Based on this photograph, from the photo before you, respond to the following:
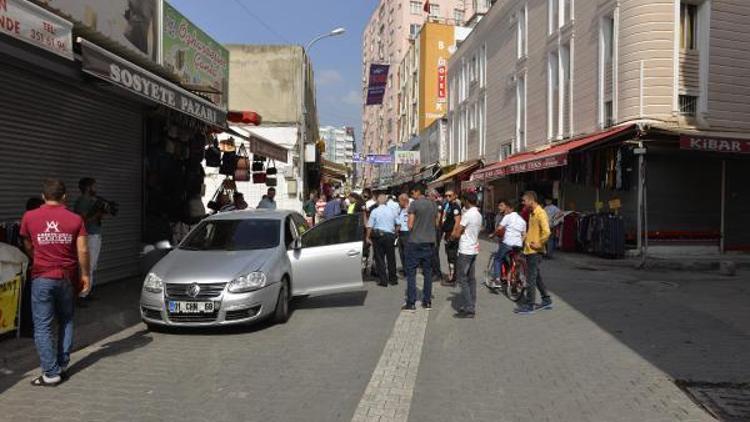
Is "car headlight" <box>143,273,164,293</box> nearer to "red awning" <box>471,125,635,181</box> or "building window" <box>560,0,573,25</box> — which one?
"red awning" <box>471,125,635,181</box>

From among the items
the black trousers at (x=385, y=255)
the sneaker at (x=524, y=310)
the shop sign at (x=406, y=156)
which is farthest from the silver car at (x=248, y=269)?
the shop sign at (x=406, y=156)

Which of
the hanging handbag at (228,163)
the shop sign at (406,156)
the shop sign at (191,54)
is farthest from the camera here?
the shop sign at (406,156)

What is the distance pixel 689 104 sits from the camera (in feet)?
55.8

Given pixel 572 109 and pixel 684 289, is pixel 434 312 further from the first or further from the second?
pixel 572 109

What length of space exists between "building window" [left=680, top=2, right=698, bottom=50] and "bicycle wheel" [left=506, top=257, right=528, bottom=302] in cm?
1025

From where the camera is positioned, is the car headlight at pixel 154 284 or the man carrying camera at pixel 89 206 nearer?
the car headlight at pixel 154 284

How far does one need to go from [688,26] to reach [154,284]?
15697mm

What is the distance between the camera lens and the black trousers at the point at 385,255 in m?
11.9

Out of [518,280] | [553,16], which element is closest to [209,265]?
[518,280]

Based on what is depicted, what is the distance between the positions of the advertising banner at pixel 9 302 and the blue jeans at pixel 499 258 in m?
7.17

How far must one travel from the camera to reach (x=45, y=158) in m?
9.27

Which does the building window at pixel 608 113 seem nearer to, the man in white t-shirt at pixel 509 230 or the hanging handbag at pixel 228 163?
the man in white t-shirt at pixel 509 230

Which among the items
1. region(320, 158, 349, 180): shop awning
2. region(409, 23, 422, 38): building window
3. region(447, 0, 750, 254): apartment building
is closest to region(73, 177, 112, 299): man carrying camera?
region(447, 0, 750, 254): apartment building

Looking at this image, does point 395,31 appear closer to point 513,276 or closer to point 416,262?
point 513,276
